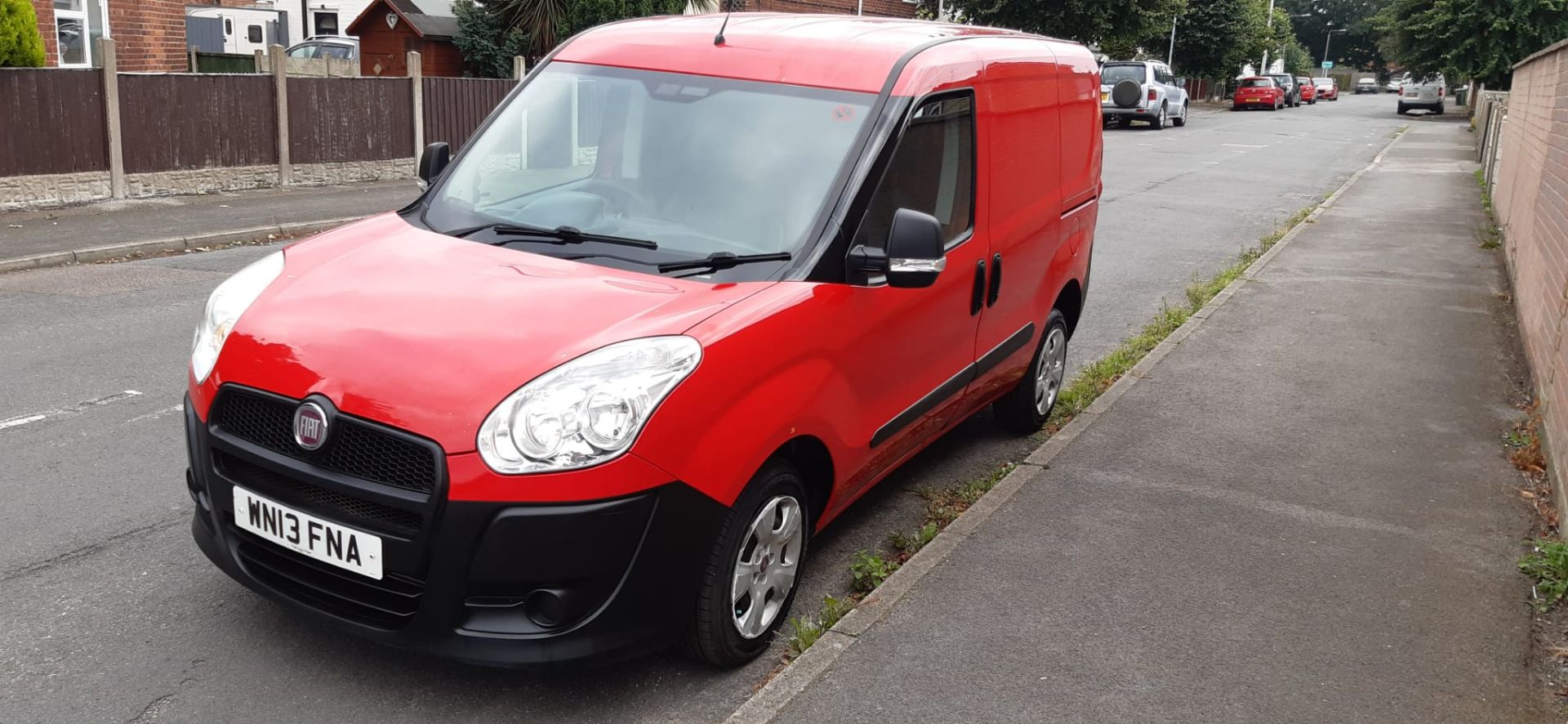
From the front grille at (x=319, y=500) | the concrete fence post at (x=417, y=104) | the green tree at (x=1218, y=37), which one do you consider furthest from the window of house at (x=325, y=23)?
the front grille at (x=319, y=500)

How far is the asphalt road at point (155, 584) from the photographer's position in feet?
11.7

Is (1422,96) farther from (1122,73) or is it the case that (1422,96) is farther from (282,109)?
(282,109)

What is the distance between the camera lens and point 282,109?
51.9 feet

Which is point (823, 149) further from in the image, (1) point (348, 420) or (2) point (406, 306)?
(1) point (348, 420)

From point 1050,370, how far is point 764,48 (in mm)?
2694

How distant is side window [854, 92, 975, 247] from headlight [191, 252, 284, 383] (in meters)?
1.89

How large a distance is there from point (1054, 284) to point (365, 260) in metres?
3.49

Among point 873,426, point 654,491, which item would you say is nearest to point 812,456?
point 873,426

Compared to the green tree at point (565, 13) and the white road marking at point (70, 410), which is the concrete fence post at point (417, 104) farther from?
the white road marking at point (70, 410)

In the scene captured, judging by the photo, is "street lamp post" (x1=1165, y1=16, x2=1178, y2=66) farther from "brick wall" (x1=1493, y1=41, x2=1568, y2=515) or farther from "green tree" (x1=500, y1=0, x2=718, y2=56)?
"brick wall" (x1=1493, y1=41, x2=1568, y2=515)

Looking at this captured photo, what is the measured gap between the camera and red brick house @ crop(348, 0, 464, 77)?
28.6 metres

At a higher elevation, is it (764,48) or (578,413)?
(764,48)

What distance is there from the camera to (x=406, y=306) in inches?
142

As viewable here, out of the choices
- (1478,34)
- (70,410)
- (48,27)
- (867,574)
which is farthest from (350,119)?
(1478,34)
